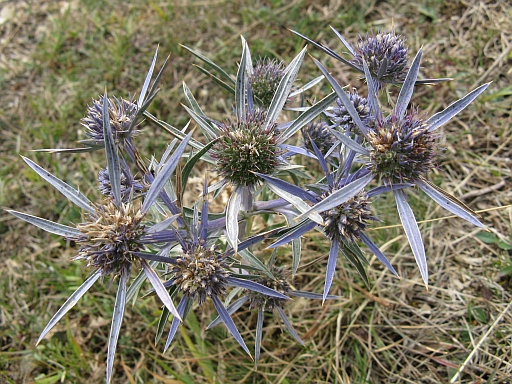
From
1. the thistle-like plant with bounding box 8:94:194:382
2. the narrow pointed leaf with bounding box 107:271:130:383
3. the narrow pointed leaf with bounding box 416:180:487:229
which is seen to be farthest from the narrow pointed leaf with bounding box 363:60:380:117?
the narrow pointed leaf with bounding box 107:271:130:383

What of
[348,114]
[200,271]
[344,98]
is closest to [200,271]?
[200,271]

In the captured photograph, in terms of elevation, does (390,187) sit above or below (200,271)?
above

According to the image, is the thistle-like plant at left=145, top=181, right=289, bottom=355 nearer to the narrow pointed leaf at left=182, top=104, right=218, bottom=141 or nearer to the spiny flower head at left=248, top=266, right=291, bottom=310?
the narrow pointed leaf at left=182, top=104, right=218, bottom=141

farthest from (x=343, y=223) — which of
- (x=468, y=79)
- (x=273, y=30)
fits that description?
(x=273, y=30)

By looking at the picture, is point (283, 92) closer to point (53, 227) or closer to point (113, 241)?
point (113, 241)

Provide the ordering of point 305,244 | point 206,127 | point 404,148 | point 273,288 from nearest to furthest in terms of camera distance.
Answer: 1. point 404,148
2. point 206,127
3. point 273,288
4. point 305,244

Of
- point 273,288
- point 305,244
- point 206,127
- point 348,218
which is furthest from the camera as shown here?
point 305,244

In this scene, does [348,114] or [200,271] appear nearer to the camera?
[200,271]
